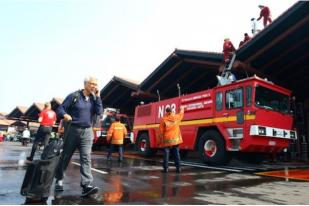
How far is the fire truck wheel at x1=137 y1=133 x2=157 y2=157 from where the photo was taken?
13.6 meters

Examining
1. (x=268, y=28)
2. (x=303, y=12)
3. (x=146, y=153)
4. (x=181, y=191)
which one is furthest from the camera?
(x=146, y=153)

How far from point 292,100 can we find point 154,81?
353 inches

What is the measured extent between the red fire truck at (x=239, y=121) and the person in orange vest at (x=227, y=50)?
241 centimetres

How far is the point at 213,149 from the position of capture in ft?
32.6

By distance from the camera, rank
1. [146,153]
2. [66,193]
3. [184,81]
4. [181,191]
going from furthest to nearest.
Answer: [184,81], [146,153], [181,191], [66,193]

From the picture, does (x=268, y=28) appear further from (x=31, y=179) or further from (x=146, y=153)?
(x=31, y=179)

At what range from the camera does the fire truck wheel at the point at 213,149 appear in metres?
9.49

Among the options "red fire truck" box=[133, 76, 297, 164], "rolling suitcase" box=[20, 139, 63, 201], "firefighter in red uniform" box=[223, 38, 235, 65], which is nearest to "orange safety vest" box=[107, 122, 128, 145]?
"red fire truck" box=[133, 76, 297, 164]

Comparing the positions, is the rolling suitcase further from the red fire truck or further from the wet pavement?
the red fire truck

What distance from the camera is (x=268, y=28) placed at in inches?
440

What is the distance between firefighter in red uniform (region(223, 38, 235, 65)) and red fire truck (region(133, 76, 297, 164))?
2402 mm

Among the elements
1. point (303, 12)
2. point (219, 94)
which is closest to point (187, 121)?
point (219, 94)

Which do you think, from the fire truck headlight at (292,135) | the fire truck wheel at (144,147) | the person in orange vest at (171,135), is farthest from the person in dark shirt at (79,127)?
the fire truck wheel at (144,147)

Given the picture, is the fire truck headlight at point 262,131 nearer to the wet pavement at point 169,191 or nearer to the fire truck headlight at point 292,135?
the fire truck headlight at point 292,135
